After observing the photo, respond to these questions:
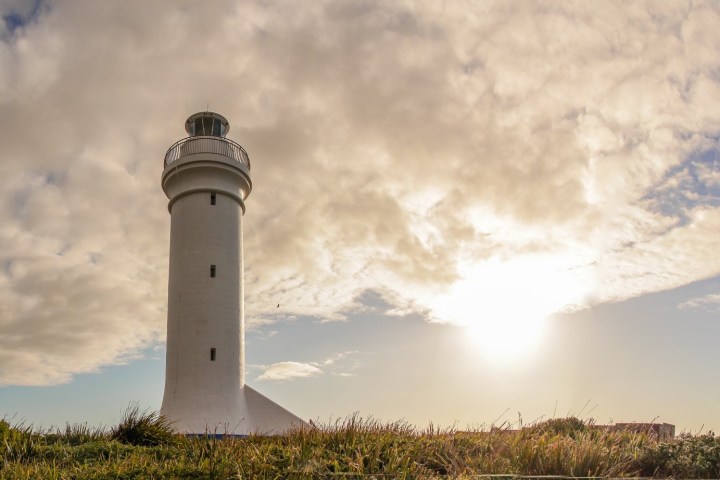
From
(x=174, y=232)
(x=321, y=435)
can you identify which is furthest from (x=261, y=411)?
(x=321, y=435)

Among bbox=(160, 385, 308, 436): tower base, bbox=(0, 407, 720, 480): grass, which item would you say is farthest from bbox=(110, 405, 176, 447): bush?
bbox=(160, 385, 308, 436): tower base

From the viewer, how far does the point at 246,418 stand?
23891 millimetres

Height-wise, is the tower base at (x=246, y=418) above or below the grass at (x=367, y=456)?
above

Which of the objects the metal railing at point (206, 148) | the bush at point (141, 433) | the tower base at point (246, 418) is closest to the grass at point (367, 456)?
the bush at point (141, 433)

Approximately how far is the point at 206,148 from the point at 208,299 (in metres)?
6.51

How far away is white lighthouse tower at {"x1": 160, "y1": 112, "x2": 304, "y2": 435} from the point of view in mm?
23047

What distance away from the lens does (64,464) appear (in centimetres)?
1064

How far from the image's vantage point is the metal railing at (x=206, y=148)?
1025 inches

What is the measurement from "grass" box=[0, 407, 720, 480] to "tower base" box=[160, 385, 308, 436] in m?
10.0

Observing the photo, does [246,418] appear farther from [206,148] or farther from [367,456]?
[367,456]

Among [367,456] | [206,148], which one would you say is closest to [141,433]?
[367,456]

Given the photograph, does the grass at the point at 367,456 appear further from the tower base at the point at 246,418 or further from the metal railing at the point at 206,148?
the metal railing at the point at 206,148

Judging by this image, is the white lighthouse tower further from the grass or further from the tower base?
the grass

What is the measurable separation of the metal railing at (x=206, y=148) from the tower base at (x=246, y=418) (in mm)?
9693
